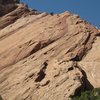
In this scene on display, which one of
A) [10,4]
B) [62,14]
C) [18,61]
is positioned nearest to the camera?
[18,61]

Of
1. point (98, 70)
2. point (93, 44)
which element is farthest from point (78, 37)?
point (98, 70)

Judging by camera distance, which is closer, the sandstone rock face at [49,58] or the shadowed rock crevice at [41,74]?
the sandstone rock face at [49,58]

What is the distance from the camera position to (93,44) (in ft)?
152

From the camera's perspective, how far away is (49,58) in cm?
4356

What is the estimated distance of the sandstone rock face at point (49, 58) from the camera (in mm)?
39344

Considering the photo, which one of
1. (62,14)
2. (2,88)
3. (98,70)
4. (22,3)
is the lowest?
(98,70)

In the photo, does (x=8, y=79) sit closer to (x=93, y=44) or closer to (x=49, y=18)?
(x=93, y=44)

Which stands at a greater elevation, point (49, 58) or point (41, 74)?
point (49, 58)

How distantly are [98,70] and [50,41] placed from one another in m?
6.69

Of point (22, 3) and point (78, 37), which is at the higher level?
point (22, 3)

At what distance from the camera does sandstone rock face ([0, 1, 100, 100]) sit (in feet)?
129

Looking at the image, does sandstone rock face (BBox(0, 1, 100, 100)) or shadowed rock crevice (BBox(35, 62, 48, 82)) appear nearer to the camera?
sandstone rock face (BBox(0, 1, 100, 100))

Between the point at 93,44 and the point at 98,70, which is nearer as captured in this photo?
the point at 98,70

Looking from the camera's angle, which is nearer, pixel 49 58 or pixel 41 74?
pixel 41 74
